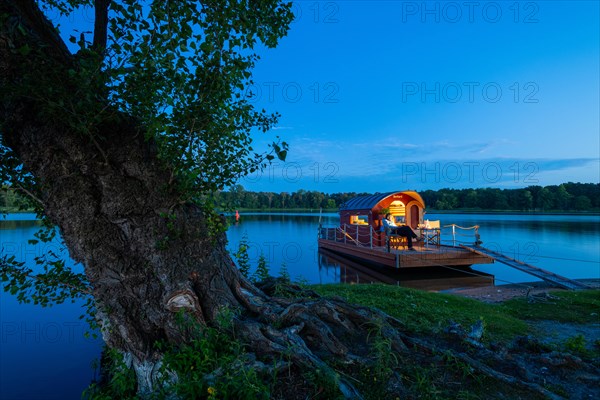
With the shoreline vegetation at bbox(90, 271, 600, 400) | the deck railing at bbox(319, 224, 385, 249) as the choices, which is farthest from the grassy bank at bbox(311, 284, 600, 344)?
the deck railing at bbox(319, 224, 385, 249)

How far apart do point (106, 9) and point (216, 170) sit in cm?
316

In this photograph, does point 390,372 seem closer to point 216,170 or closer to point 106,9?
point 216,170

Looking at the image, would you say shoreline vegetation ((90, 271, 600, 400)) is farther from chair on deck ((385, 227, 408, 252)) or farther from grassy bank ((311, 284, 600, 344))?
chair on deck ((385, 227, 408, 252))

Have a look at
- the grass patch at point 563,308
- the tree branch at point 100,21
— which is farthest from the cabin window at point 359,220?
the tree branch at point 100,21

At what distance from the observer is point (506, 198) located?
115750mm

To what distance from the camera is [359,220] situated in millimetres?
24312

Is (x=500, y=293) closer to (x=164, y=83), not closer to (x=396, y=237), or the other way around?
(x=396, y=237)

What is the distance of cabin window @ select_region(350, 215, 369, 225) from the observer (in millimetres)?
23566

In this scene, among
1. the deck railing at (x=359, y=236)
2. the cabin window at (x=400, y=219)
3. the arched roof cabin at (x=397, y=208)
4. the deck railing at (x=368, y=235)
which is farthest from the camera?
the cabin window at (x=400, y=219)

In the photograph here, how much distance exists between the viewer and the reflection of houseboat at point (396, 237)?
18.8 meters

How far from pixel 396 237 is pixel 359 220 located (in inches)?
176

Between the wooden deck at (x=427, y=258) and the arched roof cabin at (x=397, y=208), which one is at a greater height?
the arched roof cabin at (x=397, y=208)

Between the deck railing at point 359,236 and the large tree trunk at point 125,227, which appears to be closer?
the large tree trunk at point 125,227

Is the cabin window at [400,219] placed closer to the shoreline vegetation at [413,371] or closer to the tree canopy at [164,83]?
the shoreline vegetation at [413,371]
